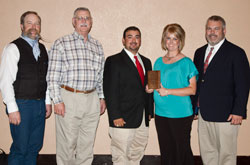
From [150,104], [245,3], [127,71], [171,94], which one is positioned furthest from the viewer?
[245,3]

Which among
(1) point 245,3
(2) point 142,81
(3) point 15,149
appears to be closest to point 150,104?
(2) point 142,81

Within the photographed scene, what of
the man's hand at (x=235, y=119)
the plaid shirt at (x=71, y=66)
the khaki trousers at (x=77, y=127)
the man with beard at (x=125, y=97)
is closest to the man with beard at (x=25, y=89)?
the plaid shirt at (x=71, y=66)

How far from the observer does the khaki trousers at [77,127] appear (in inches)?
106

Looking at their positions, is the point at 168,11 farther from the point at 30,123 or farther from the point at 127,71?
the point at 30,123

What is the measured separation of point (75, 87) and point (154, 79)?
0.98 metres

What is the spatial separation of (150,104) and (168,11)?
5.16 feet

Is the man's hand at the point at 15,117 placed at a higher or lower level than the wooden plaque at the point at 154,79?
lower

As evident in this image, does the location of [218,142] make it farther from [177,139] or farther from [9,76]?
[9,76]

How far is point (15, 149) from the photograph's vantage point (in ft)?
8.41

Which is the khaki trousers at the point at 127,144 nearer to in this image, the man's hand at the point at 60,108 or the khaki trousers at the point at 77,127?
the khaki trousers at the point at 77,127

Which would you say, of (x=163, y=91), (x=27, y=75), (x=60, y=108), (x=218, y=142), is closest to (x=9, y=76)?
(x=27, y=75)

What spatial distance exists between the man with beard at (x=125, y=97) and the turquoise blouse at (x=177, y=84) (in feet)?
0.99

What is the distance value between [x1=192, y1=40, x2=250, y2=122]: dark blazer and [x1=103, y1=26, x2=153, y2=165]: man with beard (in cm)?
76

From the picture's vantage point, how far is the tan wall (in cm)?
340
